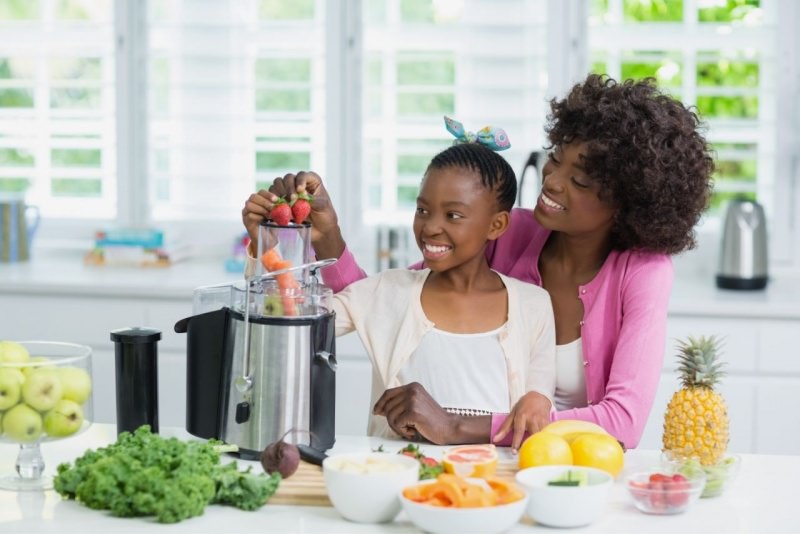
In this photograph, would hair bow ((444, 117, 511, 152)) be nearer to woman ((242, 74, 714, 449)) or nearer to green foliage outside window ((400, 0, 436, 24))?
woman ((242, 74, 714, 449))

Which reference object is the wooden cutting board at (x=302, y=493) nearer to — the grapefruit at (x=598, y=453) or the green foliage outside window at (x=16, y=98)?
the grapefruit at (x=598, y=453)

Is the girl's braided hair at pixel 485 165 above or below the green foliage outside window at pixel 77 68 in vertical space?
below

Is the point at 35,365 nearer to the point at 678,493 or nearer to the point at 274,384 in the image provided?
the point at 274,384

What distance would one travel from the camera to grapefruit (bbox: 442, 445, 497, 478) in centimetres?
166

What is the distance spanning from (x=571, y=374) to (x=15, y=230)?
2.35m

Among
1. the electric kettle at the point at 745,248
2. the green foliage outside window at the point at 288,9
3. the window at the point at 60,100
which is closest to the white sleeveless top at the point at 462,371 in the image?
the electric kettle at the point at 745,248

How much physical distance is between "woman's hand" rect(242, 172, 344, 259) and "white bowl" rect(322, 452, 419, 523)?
2.04 feet

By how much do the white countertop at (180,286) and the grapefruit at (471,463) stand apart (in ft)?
5.75

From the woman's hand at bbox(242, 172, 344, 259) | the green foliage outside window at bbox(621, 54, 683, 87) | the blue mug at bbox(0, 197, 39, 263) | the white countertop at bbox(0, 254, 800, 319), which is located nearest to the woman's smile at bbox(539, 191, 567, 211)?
the woman's hand at bbox(242, 172, 344, 259)

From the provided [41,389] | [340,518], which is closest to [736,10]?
[340,518]

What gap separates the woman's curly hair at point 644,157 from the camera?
2180 mm

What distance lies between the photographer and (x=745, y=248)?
142 inches

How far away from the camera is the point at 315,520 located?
5.32ft

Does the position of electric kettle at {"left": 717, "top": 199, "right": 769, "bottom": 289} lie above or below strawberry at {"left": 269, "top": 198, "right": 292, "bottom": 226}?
below
